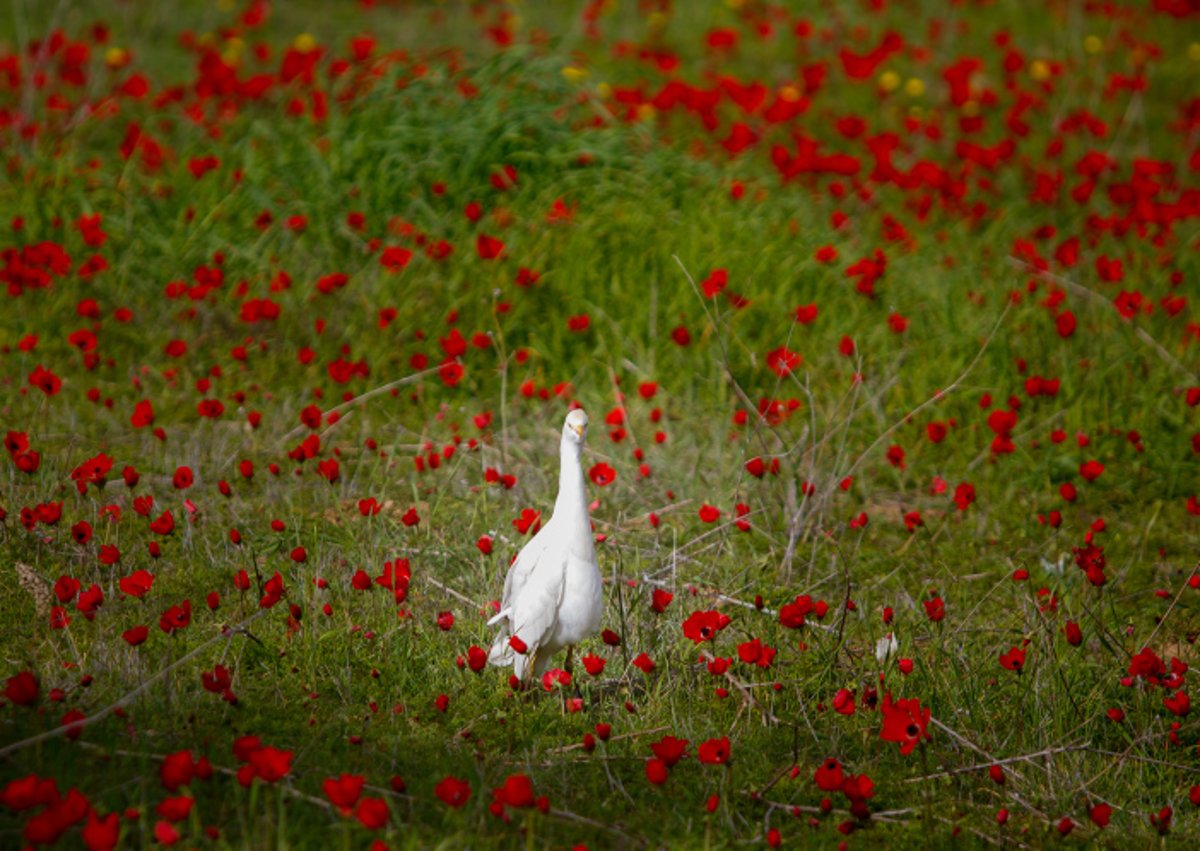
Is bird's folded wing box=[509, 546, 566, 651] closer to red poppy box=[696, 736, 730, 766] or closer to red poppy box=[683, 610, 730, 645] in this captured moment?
red poppy box=[683, 610, 730, 645]

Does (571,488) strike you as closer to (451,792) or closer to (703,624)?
(703,624)

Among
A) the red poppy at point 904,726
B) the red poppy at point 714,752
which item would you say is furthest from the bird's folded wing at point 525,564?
the red poppy at point 904,726

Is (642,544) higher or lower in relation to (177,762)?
lower

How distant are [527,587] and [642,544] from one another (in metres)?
0.95

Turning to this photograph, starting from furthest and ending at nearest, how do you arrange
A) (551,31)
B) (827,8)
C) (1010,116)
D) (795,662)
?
(827,8), (551,31), (1010,116), (795,662)

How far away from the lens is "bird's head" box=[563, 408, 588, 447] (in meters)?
2.69

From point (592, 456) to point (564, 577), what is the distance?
1.40m

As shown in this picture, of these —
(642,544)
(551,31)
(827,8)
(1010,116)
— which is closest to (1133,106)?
(1010,116)

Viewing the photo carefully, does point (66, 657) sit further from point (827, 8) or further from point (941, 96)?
point (827, 8)

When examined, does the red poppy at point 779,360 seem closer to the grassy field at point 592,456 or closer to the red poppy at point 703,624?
the grassy field at point 592,456

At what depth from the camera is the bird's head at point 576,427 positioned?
269cm

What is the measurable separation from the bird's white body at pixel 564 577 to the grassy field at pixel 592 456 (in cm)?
13

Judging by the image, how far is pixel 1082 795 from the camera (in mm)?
2725

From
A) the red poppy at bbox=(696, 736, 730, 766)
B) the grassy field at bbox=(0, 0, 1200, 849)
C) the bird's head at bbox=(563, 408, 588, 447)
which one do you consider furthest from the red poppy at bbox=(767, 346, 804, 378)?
the red poppy at bbox=(696, 736, 730, 766)
